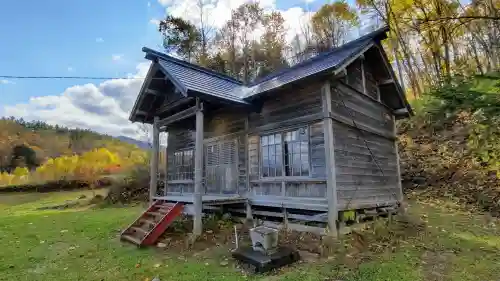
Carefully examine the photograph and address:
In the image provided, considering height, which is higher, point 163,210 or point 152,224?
point 163,210

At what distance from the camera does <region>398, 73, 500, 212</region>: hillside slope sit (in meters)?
4.36

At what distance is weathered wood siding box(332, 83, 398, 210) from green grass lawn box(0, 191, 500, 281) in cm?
169

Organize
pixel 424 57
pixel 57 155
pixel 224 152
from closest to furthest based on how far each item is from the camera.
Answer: pixel 224 152 < pixel 424 57 < pixel 57 155

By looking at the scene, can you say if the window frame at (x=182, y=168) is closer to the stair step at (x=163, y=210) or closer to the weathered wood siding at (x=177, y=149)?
the weathered wood siding at (x=177, y=149)

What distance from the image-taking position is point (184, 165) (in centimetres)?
1304

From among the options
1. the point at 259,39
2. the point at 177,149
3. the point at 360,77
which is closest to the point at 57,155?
the point at 259,39

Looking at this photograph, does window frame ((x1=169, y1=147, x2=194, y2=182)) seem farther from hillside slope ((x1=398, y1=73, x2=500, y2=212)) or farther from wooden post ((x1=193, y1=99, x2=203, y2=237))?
hillside slope ((x1=398, y1=73, x2=500, y2=212))

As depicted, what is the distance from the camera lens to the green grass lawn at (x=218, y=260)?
5.62 metres

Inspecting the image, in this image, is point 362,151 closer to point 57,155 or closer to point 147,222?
point 147,222

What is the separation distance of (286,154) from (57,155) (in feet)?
168

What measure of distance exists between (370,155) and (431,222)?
294 cm

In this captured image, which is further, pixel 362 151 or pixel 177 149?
pixel 177 149

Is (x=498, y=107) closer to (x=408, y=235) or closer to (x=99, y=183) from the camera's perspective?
(x=408, y=235)

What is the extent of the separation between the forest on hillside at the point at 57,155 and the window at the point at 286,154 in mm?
16606
